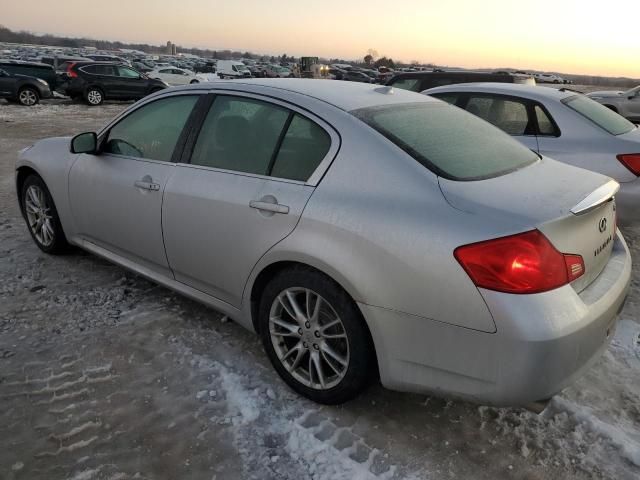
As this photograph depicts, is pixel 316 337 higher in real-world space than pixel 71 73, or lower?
higher

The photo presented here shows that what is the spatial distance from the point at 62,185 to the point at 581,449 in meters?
3.90

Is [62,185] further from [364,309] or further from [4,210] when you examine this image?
[364,309]

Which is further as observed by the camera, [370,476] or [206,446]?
[206,446]

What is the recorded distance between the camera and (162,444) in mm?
2430

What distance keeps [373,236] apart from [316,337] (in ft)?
2.21

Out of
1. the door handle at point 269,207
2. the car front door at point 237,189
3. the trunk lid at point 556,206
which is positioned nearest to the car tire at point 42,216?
the car front door at point 237,189

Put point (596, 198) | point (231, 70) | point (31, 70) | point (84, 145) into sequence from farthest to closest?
1. point (231, 70)
2. point (31, 70)
3. point (84, 145)
4. point (596, 198)

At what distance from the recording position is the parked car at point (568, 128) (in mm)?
4801

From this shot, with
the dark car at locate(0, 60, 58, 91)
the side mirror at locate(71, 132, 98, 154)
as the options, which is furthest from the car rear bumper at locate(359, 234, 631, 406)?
the dark car at locate(0, 60, 58, 91)

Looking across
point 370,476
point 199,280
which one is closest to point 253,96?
point 199,280

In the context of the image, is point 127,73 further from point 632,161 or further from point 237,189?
point 237,189

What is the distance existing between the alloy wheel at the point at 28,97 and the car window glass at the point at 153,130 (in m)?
16.8

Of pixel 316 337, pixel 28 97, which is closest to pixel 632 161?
pixel 316 337

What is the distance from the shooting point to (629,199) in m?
4.71
